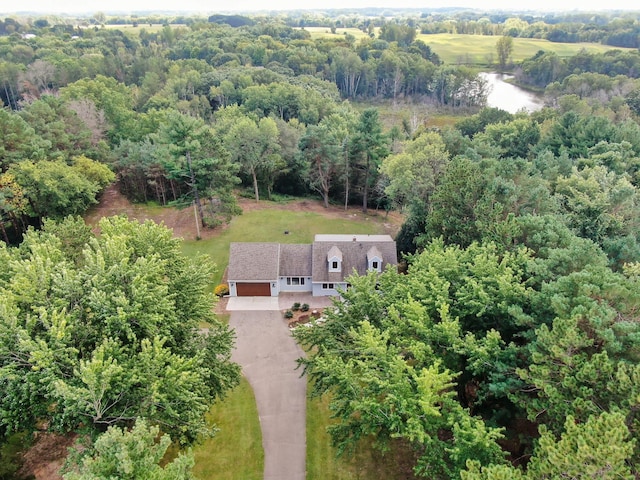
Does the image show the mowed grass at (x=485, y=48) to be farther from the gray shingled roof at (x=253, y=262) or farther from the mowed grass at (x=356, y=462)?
the mowed grass at (x=356, y=462)

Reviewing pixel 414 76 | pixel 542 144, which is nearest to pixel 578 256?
pixel 542 144

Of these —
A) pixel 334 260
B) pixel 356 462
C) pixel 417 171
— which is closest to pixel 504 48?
pixel 417 171

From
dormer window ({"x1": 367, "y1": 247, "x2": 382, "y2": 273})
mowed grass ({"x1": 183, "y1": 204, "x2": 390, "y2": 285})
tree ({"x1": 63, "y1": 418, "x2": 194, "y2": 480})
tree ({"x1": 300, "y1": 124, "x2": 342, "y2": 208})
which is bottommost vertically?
mowed grass ({"x1": 183, "y1": 204, "x2": 390, "y2": 285})

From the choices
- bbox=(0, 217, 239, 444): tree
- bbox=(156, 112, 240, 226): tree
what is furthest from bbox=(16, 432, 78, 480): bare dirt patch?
bbox=(156, 112, 240, 226): tree

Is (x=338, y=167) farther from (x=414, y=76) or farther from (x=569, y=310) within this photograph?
(x=414, y=76)

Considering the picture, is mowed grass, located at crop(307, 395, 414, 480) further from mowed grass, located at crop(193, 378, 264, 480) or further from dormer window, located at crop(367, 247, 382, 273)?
dormer window, located at crop(367, 247, 382, 273)

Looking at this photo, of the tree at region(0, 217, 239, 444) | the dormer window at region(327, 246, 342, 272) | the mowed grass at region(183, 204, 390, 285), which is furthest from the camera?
the mowed grass at region(183, 204, 390, 285)

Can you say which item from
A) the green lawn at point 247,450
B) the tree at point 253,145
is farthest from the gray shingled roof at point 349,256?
the tree at point 253,145

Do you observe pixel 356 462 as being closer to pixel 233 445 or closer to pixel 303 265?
pixel 233 445
